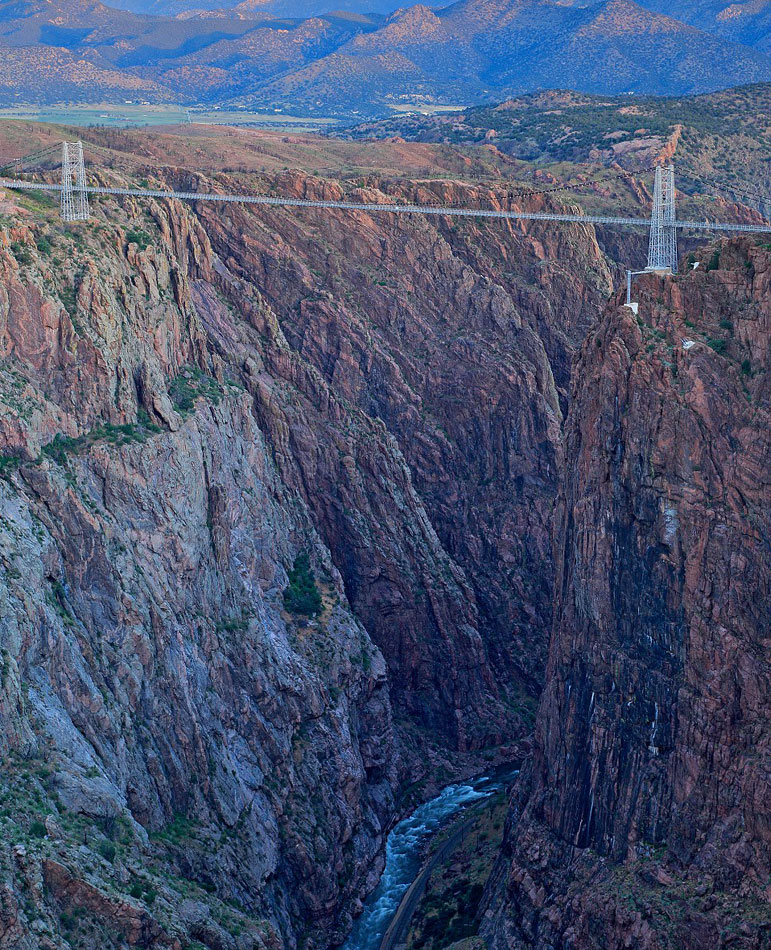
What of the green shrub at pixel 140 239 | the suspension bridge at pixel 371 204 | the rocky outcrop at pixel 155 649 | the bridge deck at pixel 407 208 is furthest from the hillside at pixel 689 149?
the rocky outcrop at pixel 155 649

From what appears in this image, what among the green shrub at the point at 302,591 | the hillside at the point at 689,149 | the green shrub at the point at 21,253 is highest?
the hillside at the point at 689,149

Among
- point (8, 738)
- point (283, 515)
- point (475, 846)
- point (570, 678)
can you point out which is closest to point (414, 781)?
point (475, 846)

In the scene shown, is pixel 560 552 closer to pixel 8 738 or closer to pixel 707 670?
pixel 707 670

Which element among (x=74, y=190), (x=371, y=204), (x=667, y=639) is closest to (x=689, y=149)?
(x=371, y=204)

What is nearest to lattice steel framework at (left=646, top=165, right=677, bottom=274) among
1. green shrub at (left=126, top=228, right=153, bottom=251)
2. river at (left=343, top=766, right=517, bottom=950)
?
green shrub at (left=126, top=228, right=153, bottom=251)

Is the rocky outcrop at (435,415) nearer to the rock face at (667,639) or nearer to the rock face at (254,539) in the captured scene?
the rock face at (254,539)
